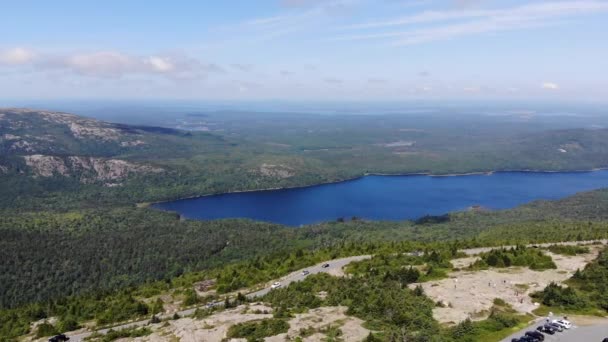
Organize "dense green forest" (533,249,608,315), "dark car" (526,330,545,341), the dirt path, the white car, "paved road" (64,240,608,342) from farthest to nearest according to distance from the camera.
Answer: "paved road" (64,240,608,342)
the dirt path
"dense green forest" (533,249,608,315)
the white car
"dark car" (526,330,545,341)

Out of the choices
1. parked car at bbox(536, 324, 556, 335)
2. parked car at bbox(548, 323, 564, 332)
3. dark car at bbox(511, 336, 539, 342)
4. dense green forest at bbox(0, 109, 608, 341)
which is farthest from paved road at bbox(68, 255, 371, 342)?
parked car at bbox(548, 323, 564, 332)

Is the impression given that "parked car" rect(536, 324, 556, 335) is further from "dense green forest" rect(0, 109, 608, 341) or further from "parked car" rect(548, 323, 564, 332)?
"dense green forest" rect(0, 109, 608, 341)

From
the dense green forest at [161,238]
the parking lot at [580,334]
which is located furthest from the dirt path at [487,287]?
the dense green forest at [161,238]

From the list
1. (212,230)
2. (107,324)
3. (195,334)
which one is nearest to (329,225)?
(212,230)

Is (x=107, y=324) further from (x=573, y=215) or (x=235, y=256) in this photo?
(x=573, y=215)

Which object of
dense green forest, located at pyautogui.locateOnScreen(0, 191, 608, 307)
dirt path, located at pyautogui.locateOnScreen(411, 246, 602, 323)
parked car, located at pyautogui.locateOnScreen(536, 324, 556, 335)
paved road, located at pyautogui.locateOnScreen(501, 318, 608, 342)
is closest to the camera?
paved road, located at pyautogui.locateOnScreen(501, 318, 608, 342)

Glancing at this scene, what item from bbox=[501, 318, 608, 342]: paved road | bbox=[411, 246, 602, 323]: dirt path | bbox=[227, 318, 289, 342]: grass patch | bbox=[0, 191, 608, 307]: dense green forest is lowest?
bbox=[0, 191, 608, 307]: dense green forest

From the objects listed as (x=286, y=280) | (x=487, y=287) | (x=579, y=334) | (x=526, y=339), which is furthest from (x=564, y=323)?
(x=286, y=280)

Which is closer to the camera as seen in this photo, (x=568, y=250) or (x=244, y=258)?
(x=568, y=250)

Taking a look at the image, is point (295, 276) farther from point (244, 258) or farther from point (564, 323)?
point (244, 258)
